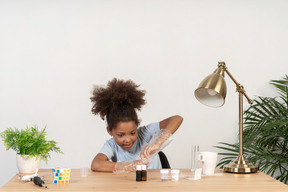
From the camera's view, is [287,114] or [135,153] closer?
[135,153]

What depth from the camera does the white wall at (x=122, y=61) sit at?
383 cm

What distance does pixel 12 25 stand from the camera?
12.6 ft

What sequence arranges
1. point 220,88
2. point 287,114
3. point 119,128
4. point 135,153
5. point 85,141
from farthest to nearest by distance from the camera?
point 85,141 < point 287,114 < point 135,153 < point 119,128 < point 220,88

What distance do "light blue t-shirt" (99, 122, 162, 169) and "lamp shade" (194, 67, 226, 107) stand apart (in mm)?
583

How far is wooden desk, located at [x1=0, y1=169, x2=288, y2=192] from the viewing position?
173 cm

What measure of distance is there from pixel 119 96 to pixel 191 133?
142 centimetres

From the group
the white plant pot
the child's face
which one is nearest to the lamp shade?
the child's face

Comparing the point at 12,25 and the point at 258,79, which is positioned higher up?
the point at 12,25

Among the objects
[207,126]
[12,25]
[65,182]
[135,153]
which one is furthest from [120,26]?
[65,182]

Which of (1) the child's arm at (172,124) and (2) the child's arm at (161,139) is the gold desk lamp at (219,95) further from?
(1) the child's arm at (172,124)

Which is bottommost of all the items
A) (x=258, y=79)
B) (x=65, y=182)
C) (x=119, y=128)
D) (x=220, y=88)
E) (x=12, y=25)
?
(x=65, y=182)

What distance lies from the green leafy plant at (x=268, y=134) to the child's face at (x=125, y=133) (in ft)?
3.31

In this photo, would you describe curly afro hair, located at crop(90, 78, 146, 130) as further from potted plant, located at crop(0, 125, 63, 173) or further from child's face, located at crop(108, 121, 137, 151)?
potted plant, located at crop(0, 125, 63, 173)

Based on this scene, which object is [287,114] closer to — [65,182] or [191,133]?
[191,133]
